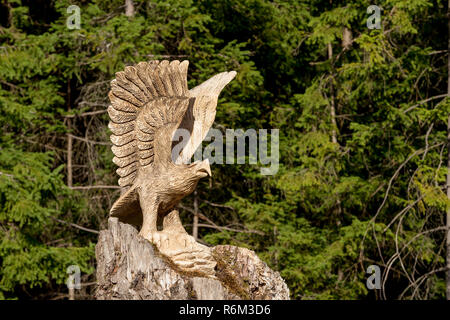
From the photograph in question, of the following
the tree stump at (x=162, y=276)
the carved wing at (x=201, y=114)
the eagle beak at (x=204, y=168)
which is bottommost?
the tree stump at (x=162, y=276)

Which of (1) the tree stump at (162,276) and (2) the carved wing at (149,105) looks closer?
(1) the tree stump at (162,276)

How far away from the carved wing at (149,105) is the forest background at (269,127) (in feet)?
12.9

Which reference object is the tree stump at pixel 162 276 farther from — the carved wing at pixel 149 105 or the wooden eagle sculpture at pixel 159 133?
the carved wing at pixel 149 105

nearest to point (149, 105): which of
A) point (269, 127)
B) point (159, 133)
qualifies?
point (159, 133)

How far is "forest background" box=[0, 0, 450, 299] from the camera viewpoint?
36.9ft

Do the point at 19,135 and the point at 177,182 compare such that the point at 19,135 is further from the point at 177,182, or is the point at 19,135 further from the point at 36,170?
the point at 177,182

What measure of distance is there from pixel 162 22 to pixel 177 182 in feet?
18.0

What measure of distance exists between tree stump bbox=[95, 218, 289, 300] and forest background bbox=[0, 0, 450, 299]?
13.4 feet

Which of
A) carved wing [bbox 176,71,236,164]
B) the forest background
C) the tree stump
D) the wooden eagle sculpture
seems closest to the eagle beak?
the wooden eagle sculpture

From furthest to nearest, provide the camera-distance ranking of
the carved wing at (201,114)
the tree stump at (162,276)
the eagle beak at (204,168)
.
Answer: the carved wing at (201,114) < the eagle beak at (204,168) < the tree stump at (162,276)

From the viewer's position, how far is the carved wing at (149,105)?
7078mm

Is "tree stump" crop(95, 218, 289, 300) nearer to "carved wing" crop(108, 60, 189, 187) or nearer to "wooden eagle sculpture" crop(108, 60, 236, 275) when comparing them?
"wooden eagle sculpture" crop(108, 60, 236, 275)

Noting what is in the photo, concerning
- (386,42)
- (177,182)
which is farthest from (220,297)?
(386,42)

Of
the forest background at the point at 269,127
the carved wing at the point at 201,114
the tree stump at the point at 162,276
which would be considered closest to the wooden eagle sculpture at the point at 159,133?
the carved wing at the point at 201,114
